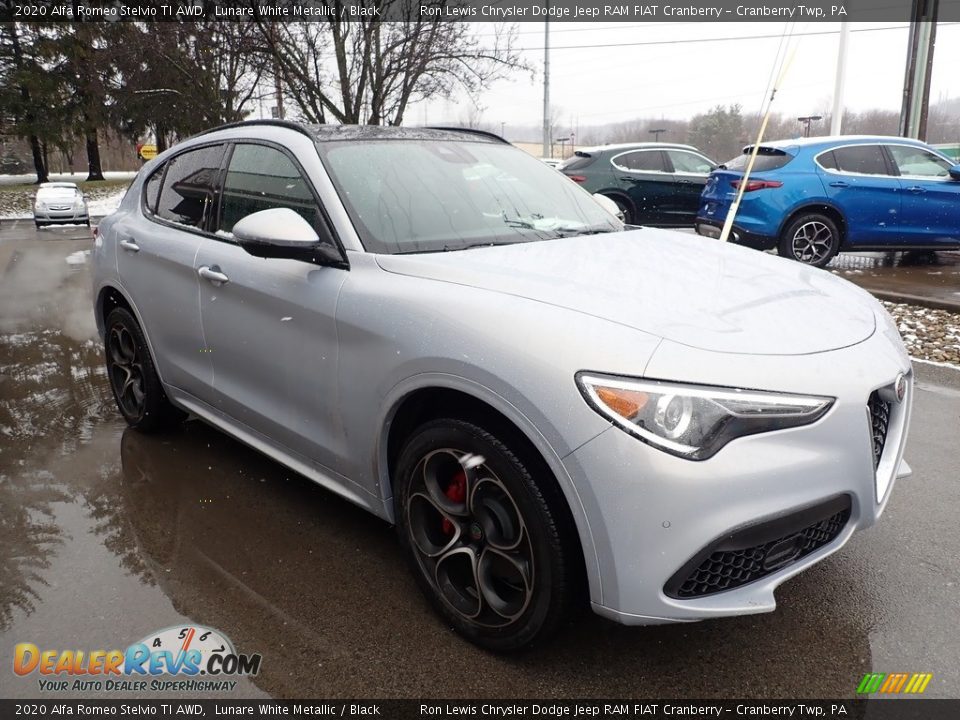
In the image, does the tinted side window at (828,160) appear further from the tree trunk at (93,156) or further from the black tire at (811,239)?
the tree trunk at (93,156)

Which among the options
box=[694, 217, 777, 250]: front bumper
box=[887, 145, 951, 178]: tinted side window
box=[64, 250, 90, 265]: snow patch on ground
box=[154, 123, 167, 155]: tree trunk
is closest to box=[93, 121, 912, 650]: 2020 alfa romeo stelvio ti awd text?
box=[694, 217, 777, 250]: front bumper

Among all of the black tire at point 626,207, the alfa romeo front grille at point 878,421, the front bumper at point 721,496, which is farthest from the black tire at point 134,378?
the black tire at point 626,207

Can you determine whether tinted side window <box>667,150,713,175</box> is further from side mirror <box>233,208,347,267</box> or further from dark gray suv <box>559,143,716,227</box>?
side mirror <box>233,208,347,267</box>

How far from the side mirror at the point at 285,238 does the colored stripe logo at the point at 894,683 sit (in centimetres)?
218

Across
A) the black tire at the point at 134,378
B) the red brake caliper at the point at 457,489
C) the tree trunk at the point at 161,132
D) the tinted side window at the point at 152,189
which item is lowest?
the black tire at the point at 134,378

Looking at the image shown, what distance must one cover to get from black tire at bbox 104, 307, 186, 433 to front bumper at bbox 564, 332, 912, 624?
9.64 feet

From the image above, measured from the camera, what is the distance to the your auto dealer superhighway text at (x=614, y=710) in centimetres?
216

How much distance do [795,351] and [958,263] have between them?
33.9 feet

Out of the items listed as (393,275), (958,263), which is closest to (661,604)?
(393,275)

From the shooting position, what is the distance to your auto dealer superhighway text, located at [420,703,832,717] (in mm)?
2160

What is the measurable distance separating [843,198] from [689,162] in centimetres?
422

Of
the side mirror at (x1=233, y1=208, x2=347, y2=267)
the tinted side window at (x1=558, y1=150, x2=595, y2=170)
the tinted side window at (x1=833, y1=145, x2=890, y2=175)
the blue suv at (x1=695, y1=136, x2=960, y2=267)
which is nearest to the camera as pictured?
the side mirror at (x1=233, y1=208, x2=347, y2=267)

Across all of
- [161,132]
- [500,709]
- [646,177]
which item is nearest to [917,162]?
[646,177]

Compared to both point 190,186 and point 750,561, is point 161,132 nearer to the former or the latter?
point 190,186
